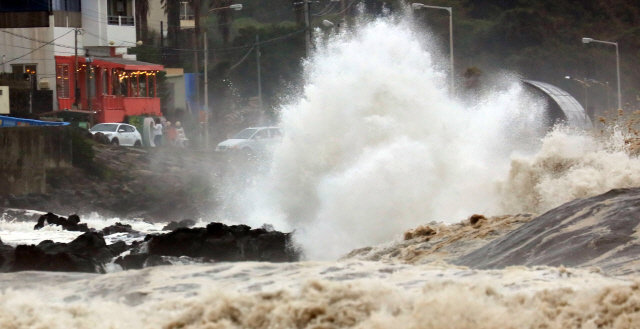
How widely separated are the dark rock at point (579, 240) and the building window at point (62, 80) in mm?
33298

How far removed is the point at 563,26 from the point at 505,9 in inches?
193

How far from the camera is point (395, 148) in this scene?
677 inches

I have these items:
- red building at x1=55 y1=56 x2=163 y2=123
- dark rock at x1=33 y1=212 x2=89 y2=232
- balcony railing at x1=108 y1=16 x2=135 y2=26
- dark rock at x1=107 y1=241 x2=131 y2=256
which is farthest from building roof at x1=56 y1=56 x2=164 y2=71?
dark rock at x1=107 y1=241 x2=131 y2=256

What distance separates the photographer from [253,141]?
35406 millimetres

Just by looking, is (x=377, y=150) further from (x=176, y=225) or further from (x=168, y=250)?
(x=176, y=225)

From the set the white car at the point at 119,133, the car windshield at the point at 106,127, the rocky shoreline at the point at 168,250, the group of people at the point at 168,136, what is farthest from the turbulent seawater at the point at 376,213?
the group of people at the point at 168,136

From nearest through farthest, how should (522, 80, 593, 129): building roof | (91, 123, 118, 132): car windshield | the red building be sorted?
(522, 80, 593, 129): building roof < (91, 123, 118, 132): car windshield < the red building

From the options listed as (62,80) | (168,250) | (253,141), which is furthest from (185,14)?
(168,250)

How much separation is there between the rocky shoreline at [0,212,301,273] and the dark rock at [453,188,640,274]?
503 cm

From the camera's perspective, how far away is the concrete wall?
87.3 feet

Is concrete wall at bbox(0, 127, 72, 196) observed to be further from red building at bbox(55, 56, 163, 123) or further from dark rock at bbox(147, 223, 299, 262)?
red building at bbox(55, 56, 163, 123)

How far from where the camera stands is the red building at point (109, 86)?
41688 millimetres

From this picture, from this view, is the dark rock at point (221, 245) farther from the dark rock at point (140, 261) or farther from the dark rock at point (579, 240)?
the dark rock at point (579, 240)

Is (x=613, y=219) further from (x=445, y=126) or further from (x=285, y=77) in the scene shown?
(x=285, y=77)
